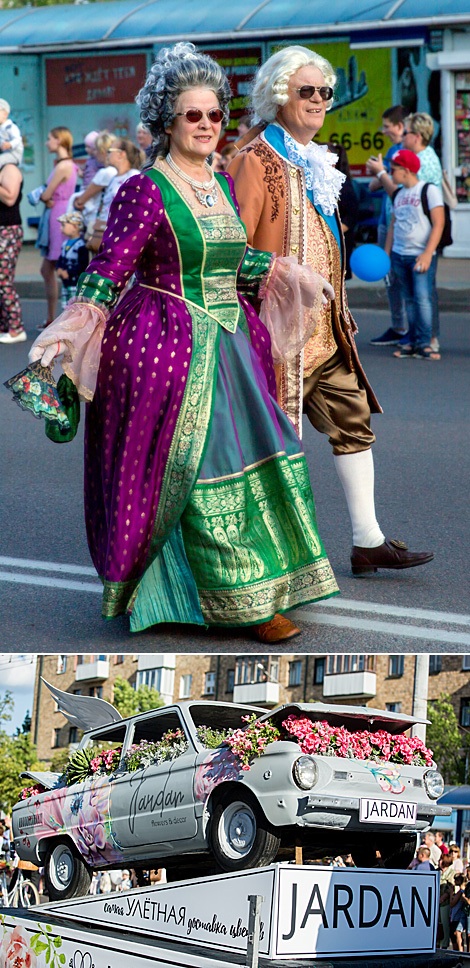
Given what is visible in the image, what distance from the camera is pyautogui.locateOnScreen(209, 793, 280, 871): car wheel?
5.12 m

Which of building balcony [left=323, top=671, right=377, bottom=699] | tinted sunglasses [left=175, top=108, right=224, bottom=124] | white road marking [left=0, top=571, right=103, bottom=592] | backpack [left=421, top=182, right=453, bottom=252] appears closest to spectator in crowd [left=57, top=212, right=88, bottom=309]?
backpack [left=421, top=182, right=453, bottom=252]

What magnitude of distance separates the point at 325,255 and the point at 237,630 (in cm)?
179

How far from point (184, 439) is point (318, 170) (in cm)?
150

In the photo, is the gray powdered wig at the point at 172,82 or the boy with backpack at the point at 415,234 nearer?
the gray powdered wig at the point at 172,82

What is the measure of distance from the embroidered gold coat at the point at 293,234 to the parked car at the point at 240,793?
162 cm

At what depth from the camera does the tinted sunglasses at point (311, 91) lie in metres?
6.52

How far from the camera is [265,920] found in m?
4.62

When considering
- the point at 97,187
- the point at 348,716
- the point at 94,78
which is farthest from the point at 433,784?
the point at 94,78

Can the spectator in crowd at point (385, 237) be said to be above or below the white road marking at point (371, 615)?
above

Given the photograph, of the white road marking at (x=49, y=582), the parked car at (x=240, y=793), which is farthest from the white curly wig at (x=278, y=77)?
the parked car at (x=240, y=793)

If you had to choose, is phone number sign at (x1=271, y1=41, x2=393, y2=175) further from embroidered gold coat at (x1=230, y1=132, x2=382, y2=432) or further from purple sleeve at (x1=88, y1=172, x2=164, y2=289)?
purple sleeve at (x1=88, y1=172, x2=164, y2=289)

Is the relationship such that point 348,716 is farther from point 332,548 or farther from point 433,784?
point 332,548

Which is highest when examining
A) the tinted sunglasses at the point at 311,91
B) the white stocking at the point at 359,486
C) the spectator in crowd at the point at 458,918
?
the tinted sunglasses at the point at 311,91

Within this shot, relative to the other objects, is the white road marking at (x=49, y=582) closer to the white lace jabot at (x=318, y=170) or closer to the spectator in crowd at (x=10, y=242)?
the white lace jabot at (x=318, y=170)
